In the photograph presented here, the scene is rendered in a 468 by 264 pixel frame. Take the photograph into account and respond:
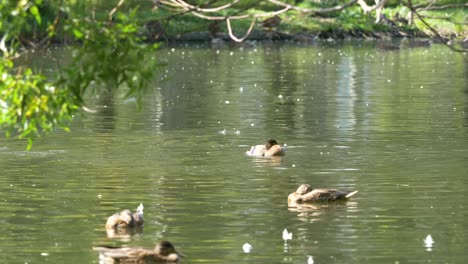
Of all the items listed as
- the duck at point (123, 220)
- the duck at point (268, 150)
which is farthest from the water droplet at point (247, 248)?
the duck at point (268, 150)

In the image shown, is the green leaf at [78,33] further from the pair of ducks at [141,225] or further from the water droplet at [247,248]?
the water droplet at [247,248]

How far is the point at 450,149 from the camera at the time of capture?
24031mm

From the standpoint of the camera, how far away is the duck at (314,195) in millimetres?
18141

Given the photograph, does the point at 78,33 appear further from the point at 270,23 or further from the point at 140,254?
the point at 270,23

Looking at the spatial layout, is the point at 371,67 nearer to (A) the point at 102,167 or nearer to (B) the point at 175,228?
(A) the point at 102,167

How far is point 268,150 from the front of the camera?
23000 mm

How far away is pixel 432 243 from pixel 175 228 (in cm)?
309

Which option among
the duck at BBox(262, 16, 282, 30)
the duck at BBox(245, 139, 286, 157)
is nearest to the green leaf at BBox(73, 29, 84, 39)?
the duck at BBox(245, 139, 286, 157)

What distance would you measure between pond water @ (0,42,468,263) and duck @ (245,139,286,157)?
6.5 inches

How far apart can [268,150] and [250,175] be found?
171 centimetres

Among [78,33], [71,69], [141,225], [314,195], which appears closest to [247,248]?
[141,225]

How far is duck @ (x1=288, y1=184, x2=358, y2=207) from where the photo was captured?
18.1 m

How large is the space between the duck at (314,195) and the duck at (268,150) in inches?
177

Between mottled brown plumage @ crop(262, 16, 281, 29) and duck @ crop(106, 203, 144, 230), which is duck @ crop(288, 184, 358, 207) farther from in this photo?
mottled brown plumage @ crop(262, 16, 281, 29)
